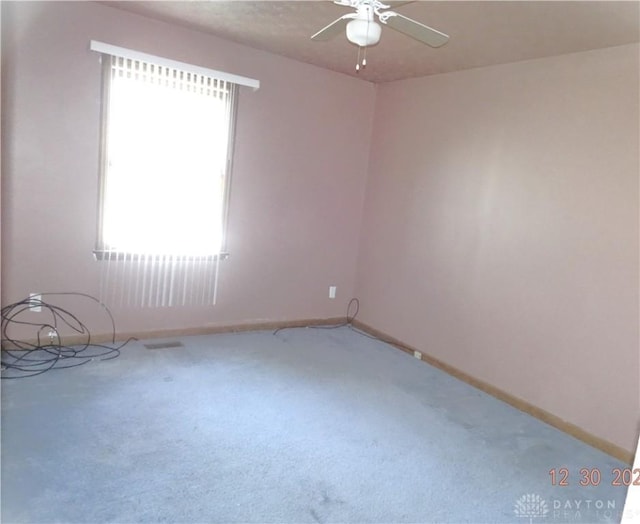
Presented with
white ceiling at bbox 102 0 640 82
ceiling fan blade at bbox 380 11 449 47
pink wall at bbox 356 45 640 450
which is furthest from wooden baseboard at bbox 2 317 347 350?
ceiling fan blade at bbox 380 11 449 47

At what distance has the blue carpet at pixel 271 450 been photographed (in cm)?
205

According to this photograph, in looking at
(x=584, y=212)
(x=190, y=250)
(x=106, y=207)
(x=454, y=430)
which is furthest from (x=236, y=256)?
(x=584, y=212)

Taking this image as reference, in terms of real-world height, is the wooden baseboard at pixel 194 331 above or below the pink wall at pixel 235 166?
below

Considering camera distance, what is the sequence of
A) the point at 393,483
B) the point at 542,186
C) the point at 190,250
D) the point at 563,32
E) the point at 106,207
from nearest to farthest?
the point at 393,483, the point at 563,32, the point at 542,186, the point at 106,207, the point at 190,250

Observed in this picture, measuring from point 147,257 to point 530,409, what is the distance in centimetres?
304

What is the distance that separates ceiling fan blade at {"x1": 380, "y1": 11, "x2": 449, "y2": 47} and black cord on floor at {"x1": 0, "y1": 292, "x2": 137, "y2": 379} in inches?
112

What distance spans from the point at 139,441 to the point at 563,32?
325 cm

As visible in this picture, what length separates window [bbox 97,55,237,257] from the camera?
350cm

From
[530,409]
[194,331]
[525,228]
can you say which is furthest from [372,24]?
[194,331]

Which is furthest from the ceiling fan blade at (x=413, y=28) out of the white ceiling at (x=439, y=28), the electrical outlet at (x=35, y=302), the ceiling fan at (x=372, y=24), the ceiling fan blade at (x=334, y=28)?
the electrical outlet at (x=35, y=302)

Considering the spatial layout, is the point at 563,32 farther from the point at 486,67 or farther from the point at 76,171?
the point at 76,171

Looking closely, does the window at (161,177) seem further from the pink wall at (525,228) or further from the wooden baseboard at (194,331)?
the pink wall at (525,228)

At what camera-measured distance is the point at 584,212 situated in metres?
3.04

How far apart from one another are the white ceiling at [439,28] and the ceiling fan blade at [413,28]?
1.78ft
